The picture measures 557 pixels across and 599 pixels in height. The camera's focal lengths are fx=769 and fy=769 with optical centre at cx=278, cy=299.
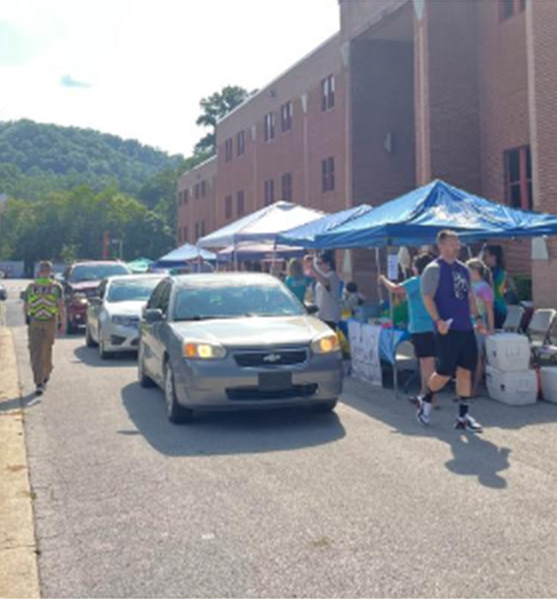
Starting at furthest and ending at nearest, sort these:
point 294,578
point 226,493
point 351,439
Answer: point 351,439
point 226,493
point 294,578

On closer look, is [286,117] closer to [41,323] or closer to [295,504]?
[41,323]

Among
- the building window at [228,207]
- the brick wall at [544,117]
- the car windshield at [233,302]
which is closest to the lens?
the car windshield at [233,302]

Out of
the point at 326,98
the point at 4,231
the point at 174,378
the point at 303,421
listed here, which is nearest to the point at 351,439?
the point at 303,421

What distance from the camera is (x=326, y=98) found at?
3216cm

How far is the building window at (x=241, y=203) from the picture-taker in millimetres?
44375

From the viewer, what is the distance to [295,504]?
5.30 metres

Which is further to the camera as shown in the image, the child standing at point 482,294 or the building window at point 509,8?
the building window at point 509,8

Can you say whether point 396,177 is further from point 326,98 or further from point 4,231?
point 4,231

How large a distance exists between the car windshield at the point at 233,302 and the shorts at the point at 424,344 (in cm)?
138

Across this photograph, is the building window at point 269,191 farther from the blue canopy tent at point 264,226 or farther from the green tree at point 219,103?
the green tree at point 219,103

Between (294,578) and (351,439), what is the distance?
3.33 metres

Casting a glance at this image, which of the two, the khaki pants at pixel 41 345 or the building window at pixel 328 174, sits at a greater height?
the building window at pixel 328 174

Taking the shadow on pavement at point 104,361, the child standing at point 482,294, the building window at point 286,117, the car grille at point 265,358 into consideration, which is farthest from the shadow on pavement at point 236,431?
the building window at point 286,117

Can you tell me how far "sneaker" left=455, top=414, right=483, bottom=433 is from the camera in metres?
7.58
